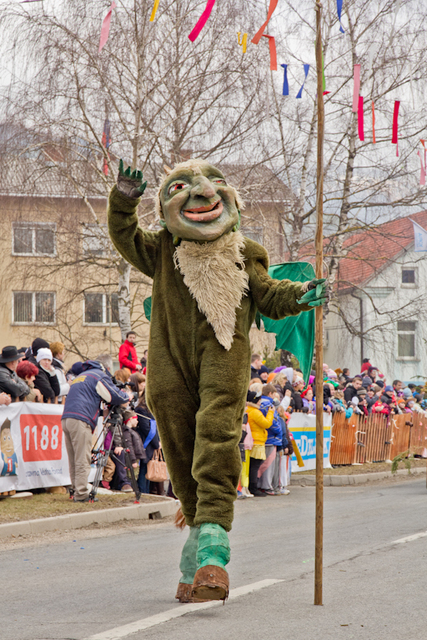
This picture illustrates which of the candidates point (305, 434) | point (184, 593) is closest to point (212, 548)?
point (184, 593)

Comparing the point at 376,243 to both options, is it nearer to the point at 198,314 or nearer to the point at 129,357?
the point at 129,357

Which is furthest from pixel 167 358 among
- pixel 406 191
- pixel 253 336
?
pixel 253 336

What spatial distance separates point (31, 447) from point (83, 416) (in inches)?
34.5

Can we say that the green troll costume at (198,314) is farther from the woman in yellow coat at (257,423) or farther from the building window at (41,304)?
the building window at (41,304)

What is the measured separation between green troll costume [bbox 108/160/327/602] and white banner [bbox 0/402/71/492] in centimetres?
591

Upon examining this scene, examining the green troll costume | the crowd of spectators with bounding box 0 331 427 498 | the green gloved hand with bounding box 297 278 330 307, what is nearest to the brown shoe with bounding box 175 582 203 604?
the green troll costume

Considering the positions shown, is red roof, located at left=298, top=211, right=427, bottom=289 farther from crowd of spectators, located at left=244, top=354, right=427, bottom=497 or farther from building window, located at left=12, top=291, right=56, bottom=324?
building window, located at left=12, top=291, right=56, bottom=324

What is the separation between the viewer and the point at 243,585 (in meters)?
5.55

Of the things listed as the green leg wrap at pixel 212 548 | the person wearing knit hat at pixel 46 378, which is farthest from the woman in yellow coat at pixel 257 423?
the green leg wrap at pixel 212 548

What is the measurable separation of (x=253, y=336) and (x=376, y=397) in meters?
7.60

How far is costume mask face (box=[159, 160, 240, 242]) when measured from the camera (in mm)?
4746

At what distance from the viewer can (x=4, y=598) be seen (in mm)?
5246

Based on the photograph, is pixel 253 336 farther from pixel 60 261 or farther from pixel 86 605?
pixel 86 605

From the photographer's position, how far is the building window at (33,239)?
64.8 feet
